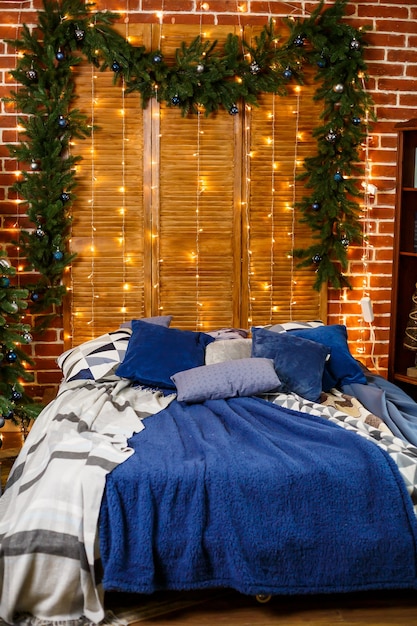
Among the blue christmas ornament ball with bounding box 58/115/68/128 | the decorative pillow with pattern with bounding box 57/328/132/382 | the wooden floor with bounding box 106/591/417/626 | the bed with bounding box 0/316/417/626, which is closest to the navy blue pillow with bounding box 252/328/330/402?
the bed with bounding box 0/316/417/626

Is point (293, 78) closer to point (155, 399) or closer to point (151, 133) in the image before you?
point (151, 133)

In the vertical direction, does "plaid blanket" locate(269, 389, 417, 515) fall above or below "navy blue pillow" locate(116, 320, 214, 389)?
below

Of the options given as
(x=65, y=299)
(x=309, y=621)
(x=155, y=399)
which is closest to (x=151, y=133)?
(x=65, y=299)

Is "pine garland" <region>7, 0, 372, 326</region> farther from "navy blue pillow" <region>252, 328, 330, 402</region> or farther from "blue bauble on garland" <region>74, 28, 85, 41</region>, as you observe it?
"navy blue pillow" <region>252, 328, 330, 402</region>

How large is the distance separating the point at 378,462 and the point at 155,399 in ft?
3.90

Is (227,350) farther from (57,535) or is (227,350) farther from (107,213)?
(57,535)

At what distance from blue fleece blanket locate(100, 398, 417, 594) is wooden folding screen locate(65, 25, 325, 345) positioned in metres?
2.01

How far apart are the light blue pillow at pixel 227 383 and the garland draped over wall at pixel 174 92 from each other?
4.27 ft

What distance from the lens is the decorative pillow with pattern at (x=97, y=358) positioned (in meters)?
3.98

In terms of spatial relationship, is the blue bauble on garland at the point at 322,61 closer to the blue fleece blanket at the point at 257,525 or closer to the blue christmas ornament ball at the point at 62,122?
the blue christmas ornament ball at the point at 62,122

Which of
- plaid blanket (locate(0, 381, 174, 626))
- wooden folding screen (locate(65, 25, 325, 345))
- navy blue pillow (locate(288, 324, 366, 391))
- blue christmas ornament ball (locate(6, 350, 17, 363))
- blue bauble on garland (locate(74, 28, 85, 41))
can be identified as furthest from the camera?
wooden folding screen (locate(65, 25, 325, 345))

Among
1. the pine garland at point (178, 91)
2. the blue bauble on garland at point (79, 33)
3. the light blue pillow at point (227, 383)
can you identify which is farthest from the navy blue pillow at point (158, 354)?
the blue bauble on garland at point (79, 33)

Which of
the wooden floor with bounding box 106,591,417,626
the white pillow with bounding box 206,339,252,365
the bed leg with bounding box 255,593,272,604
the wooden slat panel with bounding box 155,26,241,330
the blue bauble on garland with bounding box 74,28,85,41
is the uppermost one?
the blue bauble on garland with bounding box 74,28,85,41

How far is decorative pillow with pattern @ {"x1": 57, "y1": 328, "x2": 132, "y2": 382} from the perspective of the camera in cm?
398
